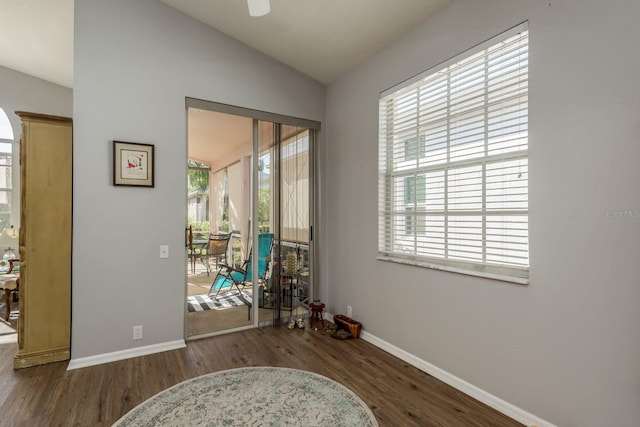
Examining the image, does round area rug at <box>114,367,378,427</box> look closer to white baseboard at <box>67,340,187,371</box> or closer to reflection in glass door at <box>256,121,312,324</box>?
white baseboard at <box>67,340,187,371</box>

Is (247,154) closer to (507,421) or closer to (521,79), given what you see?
(521,79)

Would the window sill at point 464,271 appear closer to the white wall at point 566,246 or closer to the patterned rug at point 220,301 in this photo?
the white wall at point 566,246

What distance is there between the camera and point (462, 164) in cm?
248

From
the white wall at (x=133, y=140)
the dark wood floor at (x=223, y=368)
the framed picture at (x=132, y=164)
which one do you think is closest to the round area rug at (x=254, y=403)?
the dark wood floor at (x=223, y=368)

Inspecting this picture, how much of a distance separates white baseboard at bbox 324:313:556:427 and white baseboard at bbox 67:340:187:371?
75.5 inches

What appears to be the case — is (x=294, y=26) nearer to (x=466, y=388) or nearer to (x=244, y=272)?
(x=244, y=272)


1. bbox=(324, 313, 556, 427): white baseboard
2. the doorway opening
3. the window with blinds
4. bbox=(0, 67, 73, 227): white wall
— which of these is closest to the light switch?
the doorway opening

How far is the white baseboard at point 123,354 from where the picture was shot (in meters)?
2.78

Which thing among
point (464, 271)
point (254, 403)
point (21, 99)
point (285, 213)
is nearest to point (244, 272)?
point (285, 213)

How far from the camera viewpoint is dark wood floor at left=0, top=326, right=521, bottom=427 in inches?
83.7

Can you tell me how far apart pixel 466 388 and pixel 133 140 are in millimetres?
3389

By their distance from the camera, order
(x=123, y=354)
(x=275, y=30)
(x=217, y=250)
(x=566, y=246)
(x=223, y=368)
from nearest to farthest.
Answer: (x=566, y=246) → (x=223, y=368) → (x=123, y=354) → (x=275, y=30) → (x=217, y=250)

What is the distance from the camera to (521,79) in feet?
6.91

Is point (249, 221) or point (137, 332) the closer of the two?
point (137, 332)
